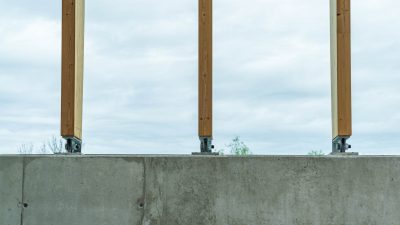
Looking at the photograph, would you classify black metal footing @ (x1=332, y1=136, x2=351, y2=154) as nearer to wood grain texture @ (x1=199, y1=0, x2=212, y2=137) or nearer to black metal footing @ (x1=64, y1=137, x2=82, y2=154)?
wood grain texture @ (x1=199, y1=0, x2=212, y2=137)

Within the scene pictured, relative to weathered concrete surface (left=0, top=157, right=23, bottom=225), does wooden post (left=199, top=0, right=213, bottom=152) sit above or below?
above

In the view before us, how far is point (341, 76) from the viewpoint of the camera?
4.82 metres

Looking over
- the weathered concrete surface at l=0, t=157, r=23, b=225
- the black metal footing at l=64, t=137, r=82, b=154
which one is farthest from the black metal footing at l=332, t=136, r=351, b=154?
the weathered concrete surface at l=0, t=157, r=23, b=225

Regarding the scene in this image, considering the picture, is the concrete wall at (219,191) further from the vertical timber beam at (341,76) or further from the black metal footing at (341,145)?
the vertical timber beam at (341,76)

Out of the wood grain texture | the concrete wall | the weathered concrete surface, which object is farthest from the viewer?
the wood grain texture

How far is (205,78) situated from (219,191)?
0.91m

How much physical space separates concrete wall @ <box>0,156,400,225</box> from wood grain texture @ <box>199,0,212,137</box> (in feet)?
1.22

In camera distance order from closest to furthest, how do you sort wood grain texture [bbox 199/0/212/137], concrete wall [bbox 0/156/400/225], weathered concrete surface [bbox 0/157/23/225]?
concrete wall [bbox 0/156/400/225], weathered concrete surface [bbox 0/157/23/225], wood grain texture [bbox 199/0/212/137]

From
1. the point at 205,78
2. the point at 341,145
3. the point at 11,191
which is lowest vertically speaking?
the point at 11,191

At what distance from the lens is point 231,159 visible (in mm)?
4535

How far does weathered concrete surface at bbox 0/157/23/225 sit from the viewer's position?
4.69 meters

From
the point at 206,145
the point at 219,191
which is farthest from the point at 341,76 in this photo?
the point at 219,191

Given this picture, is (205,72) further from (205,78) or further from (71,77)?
(71,77)

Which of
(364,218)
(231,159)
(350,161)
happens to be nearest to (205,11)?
(231,159)
